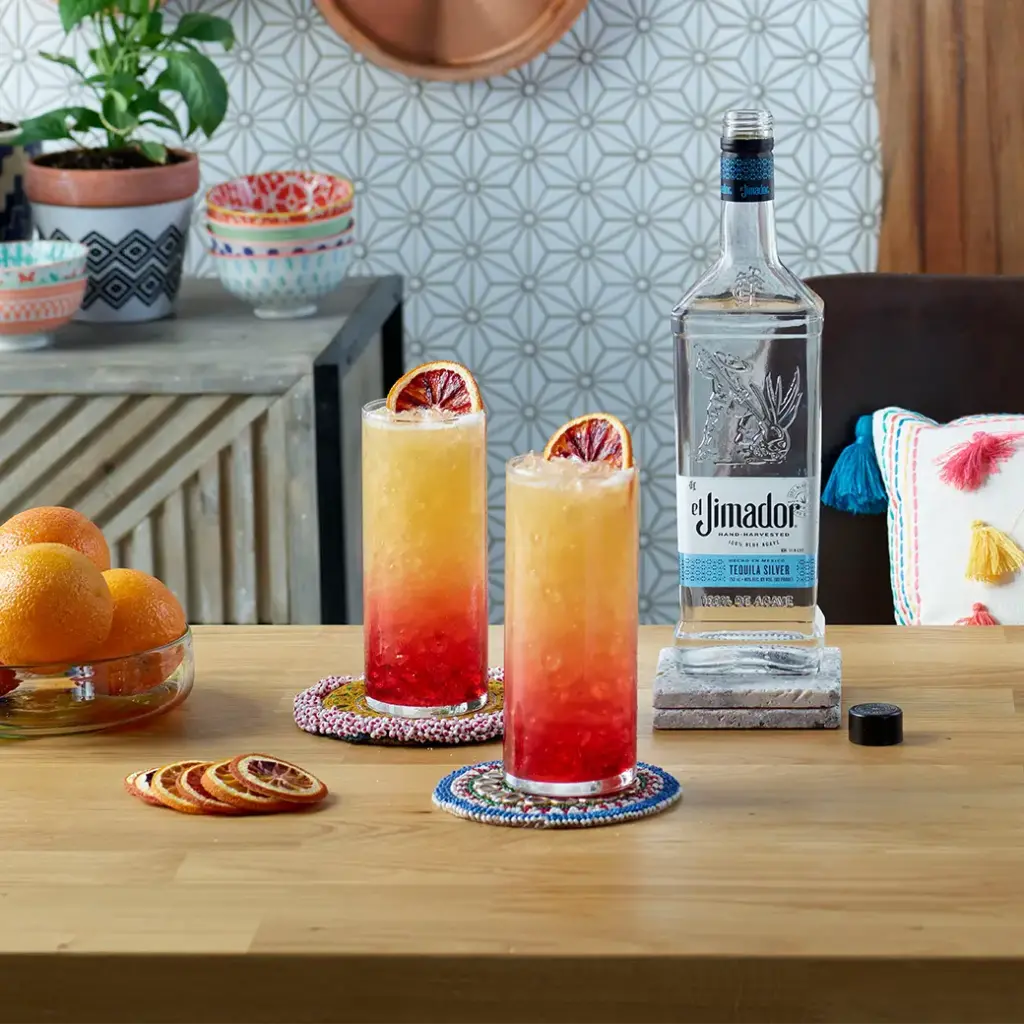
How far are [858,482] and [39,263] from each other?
1.20 meters

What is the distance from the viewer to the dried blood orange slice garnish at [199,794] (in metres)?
0.98

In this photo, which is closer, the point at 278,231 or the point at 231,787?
the point at 231,787

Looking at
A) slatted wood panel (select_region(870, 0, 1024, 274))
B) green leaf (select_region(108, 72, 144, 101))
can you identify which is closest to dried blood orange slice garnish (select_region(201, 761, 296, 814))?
green leaf (select_region(108, 72, 144, 101))

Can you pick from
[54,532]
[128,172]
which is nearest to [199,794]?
[54,532]

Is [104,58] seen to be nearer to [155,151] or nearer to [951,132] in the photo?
[155,151]

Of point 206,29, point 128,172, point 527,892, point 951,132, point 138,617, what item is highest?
point 206,29

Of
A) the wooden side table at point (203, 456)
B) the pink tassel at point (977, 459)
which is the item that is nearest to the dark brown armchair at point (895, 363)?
the pink tassel at point (977, 459)

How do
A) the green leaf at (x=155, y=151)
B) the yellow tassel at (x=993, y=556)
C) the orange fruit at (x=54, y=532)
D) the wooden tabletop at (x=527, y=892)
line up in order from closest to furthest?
the wooden tabletop at (x=527, y=892), the orange fruit at (x=54, y=532), the yellow tassel at (x=993, y=556), the green leaf at (x=155, y=151)

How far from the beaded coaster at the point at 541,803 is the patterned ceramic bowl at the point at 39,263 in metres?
1.53

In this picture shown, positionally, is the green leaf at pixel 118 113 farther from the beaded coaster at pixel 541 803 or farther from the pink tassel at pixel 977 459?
the beaded coaster at pixel 541 803

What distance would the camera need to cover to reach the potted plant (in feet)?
8.11

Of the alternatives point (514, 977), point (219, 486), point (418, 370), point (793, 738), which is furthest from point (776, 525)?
point (219, 486)

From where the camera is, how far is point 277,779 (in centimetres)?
100

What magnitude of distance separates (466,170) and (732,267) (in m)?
1.88
